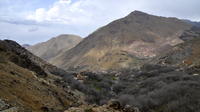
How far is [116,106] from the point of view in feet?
65.9

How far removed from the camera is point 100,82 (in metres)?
65.9

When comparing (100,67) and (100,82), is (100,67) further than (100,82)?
Yes

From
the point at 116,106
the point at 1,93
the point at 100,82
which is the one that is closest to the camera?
the point at 116,106

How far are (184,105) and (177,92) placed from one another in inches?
224

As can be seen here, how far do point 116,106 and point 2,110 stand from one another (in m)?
6.56

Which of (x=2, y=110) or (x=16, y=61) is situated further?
(x=16, y=61)

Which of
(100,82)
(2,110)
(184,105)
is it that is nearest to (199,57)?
(100,82)

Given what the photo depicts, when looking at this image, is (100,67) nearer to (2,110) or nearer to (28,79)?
(28,79)

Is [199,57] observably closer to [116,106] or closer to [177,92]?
[177,92]

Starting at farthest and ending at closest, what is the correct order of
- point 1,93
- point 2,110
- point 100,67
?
point 100,67 → point 1,93 → point 2,110

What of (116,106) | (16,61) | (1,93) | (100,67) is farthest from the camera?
(100,67)

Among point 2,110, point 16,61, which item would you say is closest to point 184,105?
point 2,110

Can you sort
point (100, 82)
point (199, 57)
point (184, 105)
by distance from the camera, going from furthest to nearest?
point (199, 57), point (100, 82), point (184, 105)

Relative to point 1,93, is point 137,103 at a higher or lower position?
lower
